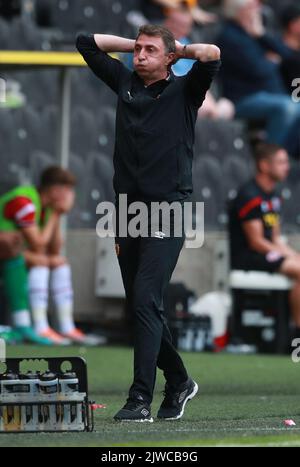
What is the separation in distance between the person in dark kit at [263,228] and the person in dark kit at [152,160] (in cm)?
651

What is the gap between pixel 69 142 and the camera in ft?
51.4

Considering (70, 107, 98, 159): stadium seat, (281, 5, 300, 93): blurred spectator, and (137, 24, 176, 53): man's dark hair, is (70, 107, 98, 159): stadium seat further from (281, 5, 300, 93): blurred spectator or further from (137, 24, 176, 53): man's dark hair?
(137, 24, 176, 53): man's dark hair

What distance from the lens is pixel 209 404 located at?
326 inches

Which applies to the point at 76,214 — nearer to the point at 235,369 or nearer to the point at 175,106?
the point at 235,369

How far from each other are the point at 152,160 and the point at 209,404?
2032 mm

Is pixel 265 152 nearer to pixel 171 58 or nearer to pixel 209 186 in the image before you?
pixel 209 186

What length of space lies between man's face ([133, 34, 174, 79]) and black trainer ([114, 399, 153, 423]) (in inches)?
66.8

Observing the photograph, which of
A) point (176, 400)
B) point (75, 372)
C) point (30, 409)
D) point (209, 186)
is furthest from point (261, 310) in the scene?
point (30, 409)

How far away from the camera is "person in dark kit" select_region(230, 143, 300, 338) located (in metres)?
13.5

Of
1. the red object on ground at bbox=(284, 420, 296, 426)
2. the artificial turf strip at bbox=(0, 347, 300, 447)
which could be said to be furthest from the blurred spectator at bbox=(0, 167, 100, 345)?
the red object on ground at bbox=(284, 420, 296, 426)

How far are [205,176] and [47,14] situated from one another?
3.22m

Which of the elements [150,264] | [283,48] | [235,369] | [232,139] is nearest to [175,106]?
[150,264]

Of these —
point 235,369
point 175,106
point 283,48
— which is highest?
point 283,48
